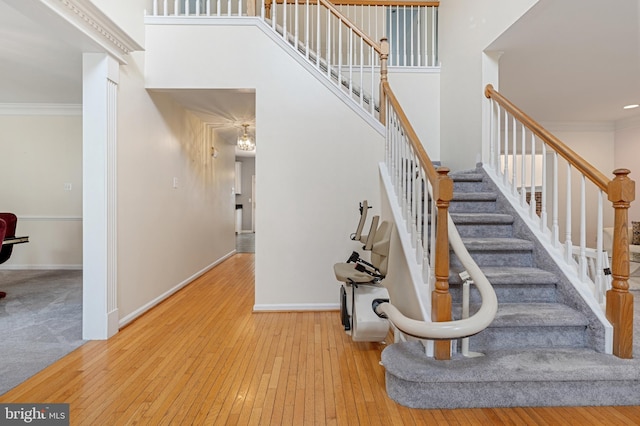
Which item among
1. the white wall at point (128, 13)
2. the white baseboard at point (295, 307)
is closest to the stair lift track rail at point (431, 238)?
the white baseboard at point (295, 307)

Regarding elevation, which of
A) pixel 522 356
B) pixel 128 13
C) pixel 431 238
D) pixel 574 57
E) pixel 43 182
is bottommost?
pixel 522 356

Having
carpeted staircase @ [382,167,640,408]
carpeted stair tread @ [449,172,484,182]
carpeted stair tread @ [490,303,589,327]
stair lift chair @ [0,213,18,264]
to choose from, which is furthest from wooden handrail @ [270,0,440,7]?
stair lift chair @ [0,213,18,264]

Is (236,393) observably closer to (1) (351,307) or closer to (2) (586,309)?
(1) (351,307)

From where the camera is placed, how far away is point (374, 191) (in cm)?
333

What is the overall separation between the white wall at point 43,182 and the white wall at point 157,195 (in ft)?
Answer: 6.81

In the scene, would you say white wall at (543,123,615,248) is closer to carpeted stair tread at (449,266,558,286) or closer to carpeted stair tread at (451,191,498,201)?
carpeted stair tread at (451,191,498,201)

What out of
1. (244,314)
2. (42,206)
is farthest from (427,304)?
(42,206)

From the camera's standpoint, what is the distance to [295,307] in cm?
329

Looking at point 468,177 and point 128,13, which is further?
point 468,177

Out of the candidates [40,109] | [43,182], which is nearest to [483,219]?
[43,182]

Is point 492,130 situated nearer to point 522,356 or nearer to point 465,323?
point 522,356

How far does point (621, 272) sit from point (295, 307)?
2554 millimetres

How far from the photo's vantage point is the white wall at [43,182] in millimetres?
5004

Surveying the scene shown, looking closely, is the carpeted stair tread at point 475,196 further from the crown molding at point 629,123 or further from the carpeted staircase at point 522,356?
the crown molding at point 629,123
